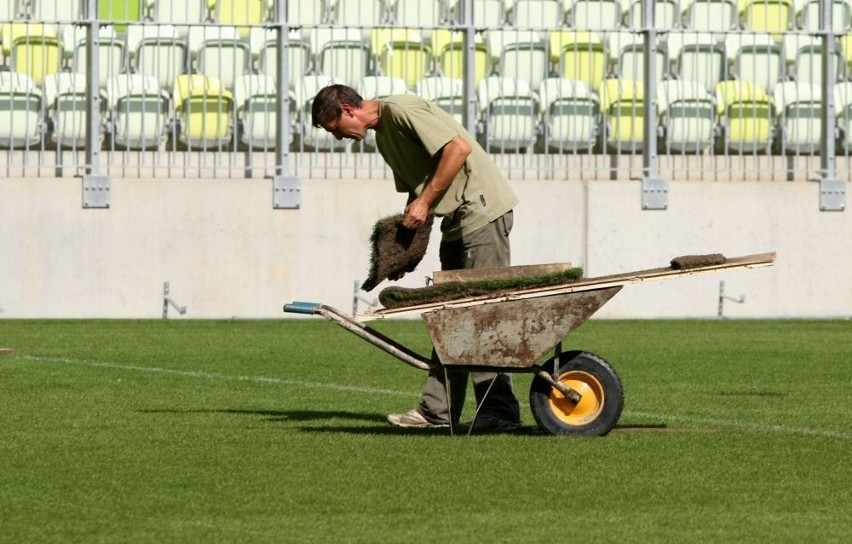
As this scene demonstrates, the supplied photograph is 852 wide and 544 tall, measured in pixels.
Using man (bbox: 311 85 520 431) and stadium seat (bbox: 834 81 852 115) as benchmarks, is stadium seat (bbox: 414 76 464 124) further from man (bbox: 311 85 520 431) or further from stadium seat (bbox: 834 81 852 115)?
man (bbox: 311 85 520 431)

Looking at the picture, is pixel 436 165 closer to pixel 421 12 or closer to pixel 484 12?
pixel 421 12

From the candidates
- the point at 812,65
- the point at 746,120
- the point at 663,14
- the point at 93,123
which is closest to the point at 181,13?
the point at 93,123

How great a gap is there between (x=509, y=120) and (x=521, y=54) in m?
0.90

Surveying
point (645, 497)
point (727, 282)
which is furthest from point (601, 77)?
point (645, 497)

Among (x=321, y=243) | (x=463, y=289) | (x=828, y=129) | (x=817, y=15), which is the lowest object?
(x=463, y=289)

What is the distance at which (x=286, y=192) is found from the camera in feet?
54.1

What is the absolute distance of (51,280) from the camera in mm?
16219

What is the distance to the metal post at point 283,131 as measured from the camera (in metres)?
16.5

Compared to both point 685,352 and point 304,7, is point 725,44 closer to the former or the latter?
point 304,7

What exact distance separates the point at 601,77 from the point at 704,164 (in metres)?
1.30

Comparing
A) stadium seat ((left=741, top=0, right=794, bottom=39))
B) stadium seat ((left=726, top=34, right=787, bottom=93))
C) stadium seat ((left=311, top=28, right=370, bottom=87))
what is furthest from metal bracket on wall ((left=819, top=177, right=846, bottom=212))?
stadium seat ((left=311, top=28, right=370, bottom=87))

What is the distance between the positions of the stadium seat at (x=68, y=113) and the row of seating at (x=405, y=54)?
0.21 m

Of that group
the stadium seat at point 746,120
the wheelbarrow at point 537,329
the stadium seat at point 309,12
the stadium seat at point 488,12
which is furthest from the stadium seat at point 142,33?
the wheelbarrow at point 537,329

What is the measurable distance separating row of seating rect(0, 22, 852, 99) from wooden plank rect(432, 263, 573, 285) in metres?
9.24
